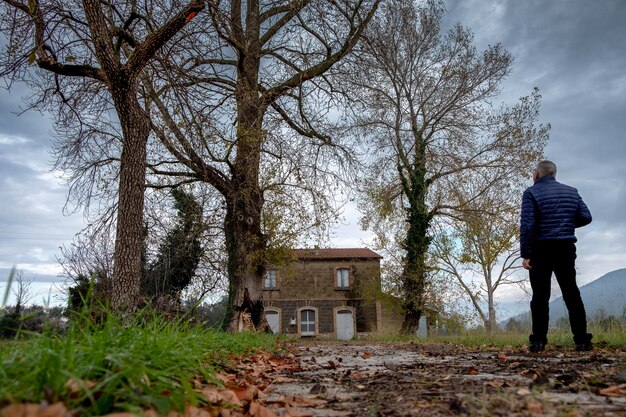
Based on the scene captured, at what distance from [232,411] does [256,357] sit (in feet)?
12.4

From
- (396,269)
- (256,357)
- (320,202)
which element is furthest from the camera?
(396,269)

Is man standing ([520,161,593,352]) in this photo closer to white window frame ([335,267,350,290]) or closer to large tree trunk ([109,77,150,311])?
large tree trunk ([109,77,150,311])

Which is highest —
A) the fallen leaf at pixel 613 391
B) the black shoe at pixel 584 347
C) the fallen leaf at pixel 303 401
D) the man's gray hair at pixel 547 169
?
the man's gray hair at pixel 547 169

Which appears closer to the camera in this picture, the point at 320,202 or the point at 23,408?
the point at 23,408

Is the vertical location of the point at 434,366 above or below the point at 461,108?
below

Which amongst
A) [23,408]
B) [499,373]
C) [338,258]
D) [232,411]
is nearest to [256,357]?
[499,373]

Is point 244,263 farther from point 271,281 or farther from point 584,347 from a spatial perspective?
point 271,281

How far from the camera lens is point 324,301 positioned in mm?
39875

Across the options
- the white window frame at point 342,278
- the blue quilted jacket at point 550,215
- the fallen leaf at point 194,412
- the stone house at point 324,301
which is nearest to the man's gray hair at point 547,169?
the blue quilted jacket at point 550,215

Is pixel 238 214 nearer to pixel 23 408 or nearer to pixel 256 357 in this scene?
pixel 256 357

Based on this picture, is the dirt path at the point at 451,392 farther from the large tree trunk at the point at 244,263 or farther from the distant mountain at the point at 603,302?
the large tree trunk at the point at 244,263

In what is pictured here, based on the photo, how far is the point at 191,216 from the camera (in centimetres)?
1549

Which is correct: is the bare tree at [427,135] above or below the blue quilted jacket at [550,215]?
above

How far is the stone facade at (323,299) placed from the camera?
3944 centimetres
